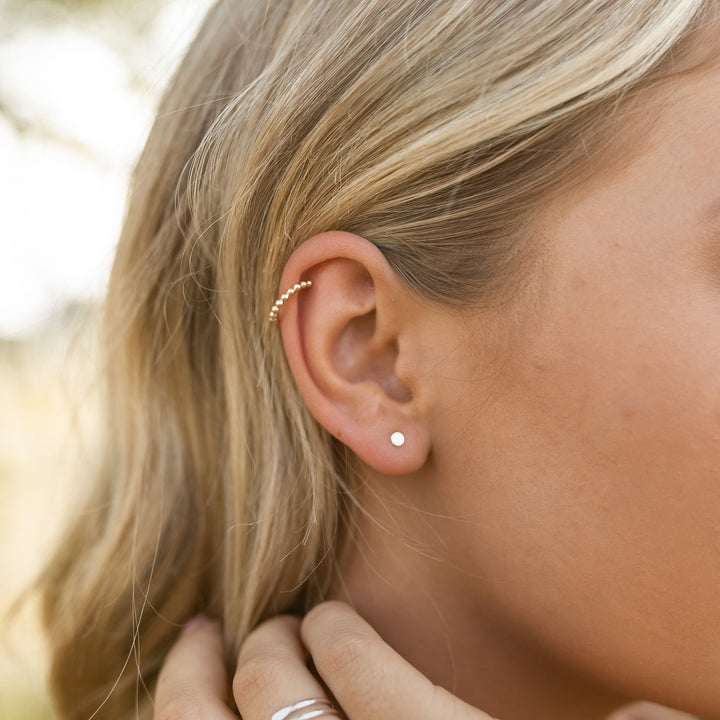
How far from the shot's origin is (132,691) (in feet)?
6.26

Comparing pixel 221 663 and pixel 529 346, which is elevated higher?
pixel 529 346

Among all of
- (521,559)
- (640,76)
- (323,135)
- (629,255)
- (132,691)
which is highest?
(640,76)

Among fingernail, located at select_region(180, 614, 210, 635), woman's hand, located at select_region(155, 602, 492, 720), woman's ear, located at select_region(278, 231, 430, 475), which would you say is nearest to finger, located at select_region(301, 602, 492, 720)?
woman's hand, located at select_region(155, 602, 492, 720)

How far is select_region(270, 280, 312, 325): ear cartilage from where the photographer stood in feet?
4.77

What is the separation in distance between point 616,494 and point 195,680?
0.85 meters

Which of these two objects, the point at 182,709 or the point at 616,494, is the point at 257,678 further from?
the point at 616,494

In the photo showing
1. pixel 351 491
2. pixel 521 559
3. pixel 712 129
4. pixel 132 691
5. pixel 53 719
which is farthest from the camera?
pixel 53 719

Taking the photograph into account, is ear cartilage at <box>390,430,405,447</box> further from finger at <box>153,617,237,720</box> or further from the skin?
finger at <box>153,617,237,720</box>

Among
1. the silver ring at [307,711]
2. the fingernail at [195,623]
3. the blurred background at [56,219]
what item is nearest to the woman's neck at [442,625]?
the silver ring at [307,711]

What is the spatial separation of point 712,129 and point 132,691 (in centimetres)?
170

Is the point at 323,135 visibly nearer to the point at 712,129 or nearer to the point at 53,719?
the point at 712,129

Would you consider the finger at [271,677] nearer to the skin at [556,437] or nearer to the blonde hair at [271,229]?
the skin at [556,437]

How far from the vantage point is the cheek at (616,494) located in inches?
49.3

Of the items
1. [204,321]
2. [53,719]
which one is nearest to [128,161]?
[204,321]
